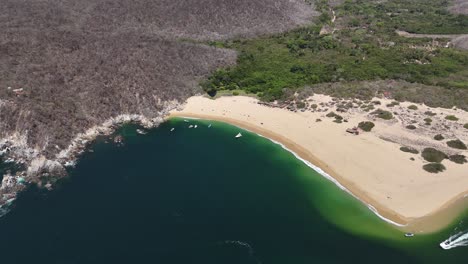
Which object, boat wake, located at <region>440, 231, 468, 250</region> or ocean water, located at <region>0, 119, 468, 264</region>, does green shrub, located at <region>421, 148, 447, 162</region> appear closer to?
ocean water, located at <region>0, 119, 468, 264</region>

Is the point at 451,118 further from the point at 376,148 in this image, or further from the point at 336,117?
the point at 336,117

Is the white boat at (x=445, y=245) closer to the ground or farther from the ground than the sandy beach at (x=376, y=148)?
closer to the ground

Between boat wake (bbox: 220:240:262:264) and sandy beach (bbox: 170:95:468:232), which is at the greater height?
sandy beach (bbox: 170:95:468:232)

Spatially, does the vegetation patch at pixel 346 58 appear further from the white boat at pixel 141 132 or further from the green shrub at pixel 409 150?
the white boat at pixel 141 132

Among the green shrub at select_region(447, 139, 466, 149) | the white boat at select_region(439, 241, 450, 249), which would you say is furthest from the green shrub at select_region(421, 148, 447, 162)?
the white boat at select_region(439, 241, 450, 249)

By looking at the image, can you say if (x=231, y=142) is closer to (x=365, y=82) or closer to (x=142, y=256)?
(x=142, y=256)

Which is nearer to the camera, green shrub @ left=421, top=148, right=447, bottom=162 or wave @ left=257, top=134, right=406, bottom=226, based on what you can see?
wave @ left=257, top=134, right=406, bottom=226

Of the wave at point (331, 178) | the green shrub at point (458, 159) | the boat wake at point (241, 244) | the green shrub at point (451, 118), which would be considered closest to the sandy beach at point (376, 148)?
the wave at point (331, 178)
